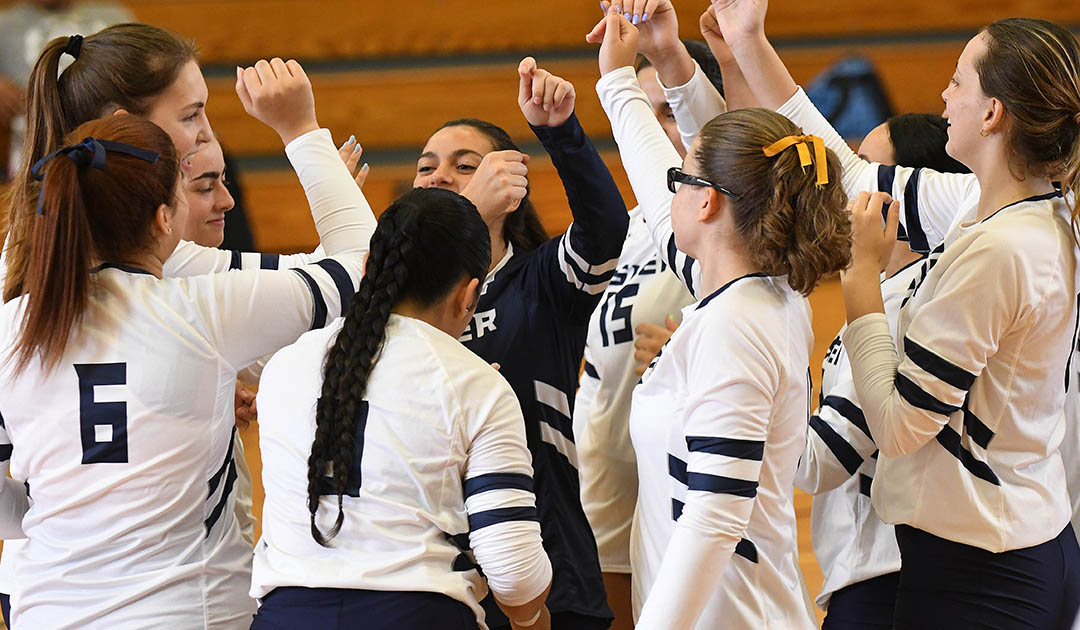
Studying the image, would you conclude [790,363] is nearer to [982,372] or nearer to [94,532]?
[982,372]

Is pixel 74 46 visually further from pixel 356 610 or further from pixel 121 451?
pixel 356 610

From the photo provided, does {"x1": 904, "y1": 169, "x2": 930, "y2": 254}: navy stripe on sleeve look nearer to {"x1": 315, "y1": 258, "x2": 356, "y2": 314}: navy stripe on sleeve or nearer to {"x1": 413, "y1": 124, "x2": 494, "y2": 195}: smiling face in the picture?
{"x1": 413, "y1": 124, "x2": 494, "y2": 195}: smiling face

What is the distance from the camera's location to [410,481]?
53.2 inches

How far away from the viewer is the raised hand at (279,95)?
5.75 feet

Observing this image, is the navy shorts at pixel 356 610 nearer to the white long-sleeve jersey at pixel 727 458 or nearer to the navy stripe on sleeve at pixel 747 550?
the white long-sleeve jersey at pixel 727 458

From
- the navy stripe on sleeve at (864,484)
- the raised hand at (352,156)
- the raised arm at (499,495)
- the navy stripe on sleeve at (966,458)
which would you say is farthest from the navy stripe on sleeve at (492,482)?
the raised hand at (352,156)

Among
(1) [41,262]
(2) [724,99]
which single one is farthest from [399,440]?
(2) [724,99]

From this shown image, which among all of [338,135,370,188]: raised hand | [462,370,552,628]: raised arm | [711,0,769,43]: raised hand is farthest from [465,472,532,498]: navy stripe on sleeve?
[711,0,769,43]: raised hand

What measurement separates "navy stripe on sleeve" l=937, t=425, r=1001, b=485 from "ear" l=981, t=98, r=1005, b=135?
459mm

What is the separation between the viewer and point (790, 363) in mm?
1433

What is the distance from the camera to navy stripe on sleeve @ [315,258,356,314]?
158cm

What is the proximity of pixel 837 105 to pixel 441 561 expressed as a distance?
15.3ft

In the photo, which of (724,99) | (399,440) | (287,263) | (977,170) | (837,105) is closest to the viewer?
(399,440)

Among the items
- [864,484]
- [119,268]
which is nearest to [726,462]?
[864,484]
